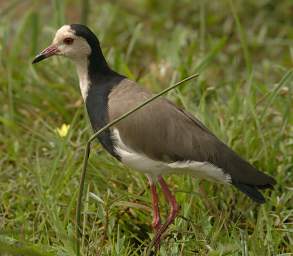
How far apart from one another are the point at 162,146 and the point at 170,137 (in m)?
0.06

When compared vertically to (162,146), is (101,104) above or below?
above

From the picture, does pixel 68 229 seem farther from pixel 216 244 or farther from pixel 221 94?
pixel 221 94

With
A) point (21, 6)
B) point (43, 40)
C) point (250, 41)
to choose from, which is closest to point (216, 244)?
point (43, 40)

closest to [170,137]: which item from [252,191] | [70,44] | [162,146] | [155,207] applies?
[162,146]

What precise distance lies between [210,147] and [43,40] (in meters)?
2.41

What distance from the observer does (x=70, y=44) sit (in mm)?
4215

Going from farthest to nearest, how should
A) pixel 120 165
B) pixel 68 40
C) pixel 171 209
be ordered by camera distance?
pixel 120 165
pixel 68 40
pixel 171 209

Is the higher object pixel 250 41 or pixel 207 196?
pixel 207 196

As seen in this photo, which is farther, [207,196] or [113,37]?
[113,37]

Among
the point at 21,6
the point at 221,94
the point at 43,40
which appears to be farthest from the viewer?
the point at 21,6

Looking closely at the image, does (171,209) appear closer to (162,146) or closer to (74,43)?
(162,146)

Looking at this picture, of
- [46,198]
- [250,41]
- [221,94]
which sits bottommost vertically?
[250,41]

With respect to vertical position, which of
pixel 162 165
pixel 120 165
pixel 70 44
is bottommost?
pixel 120 165

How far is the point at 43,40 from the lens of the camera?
19.9ft
